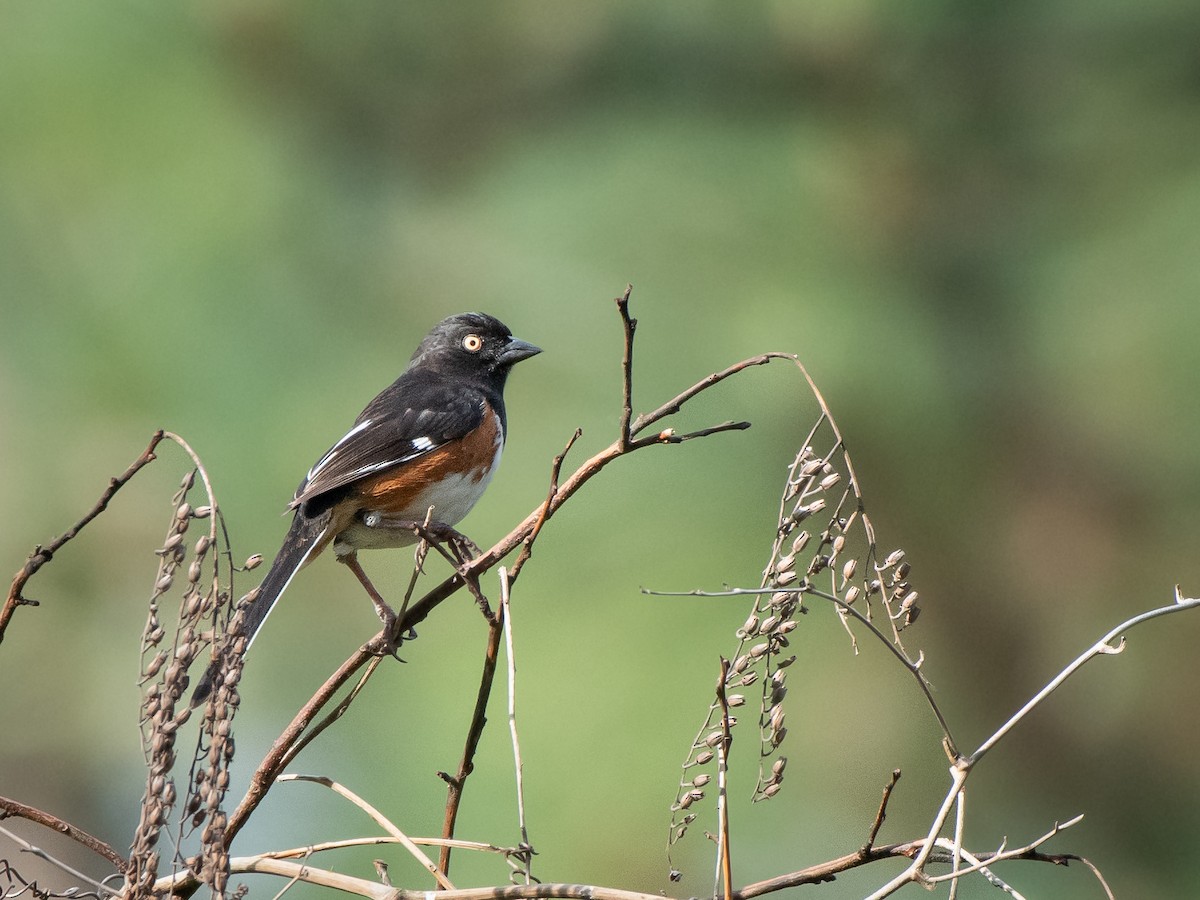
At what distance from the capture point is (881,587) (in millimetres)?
1214

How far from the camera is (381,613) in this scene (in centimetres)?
241

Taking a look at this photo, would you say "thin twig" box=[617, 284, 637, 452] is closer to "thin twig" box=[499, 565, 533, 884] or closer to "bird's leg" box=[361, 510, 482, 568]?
"thin twig" box=[499, 565, 533, 884]

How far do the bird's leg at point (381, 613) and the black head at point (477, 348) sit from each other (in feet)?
2.43

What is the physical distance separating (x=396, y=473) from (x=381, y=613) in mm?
437

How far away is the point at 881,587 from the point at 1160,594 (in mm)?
3228

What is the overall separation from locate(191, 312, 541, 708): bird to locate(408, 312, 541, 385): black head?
0.09 meters

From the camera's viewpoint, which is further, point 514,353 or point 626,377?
point 514,353

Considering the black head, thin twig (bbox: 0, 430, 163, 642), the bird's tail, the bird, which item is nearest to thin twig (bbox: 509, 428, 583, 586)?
thin twig (bbox: 0, 430, 163, 642)

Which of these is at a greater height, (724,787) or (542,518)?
(542,518)

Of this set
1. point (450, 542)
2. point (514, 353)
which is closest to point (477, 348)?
point (514, 353)

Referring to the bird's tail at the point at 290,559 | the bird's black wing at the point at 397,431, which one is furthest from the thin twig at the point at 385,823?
the bird's black wing at the point at 397,431

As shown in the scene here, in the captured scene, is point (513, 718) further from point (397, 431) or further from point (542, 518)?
point (397, 431)

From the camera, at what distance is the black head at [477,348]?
3279mm

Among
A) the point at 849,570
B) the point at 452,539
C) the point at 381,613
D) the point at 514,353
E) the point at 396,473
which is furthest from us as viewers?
the point at 514,353
